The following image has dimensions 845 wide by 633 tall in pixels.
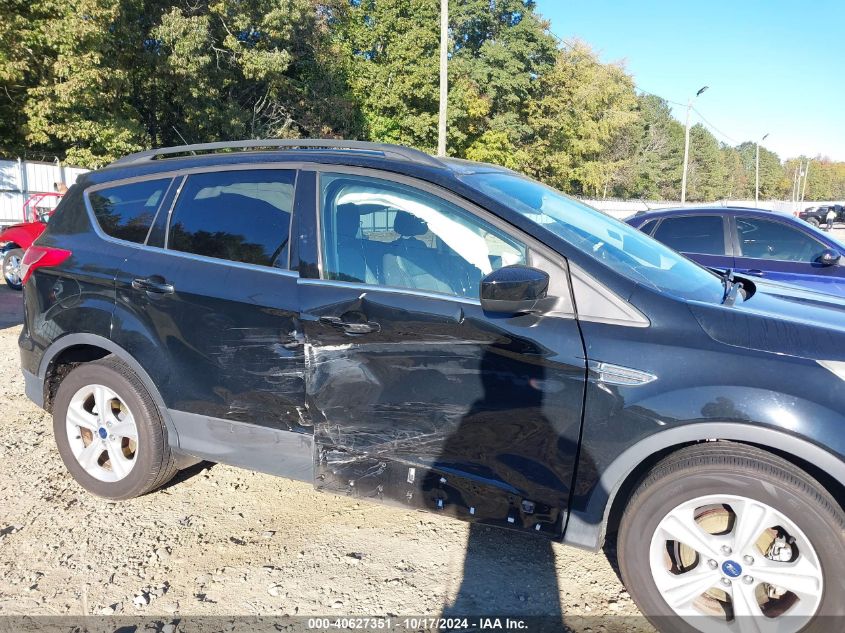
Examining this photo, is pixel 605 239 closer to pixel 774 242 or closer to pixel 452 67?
pixel 774 242

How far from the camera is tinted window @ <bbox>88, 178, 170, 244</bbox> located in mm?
3316

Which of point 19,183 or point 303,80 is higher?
point 303,80

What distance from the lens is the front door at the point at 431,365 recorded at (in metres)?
2.42

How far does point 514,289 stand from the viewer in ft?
7.66

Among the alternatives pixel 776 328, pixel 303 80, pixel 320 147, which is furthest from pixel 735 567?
pixel 303 80

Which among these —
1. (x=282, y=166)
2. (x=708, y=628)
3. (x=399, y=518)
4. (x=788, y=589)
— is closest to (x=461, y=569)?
(x=399, y=518)

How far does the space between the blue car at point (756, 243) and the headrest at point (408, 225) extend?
13.2 feet

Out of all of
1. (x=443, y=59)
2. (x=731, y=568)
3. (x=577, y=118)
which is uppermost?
(x=577, y=118)

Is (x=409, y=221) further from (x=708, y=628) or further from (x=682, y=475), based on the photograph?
(x=708, y=628)

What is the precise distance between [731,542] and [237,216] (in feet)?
8.49

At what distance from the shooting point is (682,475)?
2209mm

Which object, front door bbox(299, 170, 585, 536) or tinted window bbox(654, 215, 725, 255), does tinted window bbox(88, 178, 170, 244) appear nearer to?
front door bbox(299, 170, 585, 536)

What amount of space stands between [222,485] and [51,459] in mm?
1201

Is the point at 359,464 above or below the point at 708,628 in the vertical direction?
above
